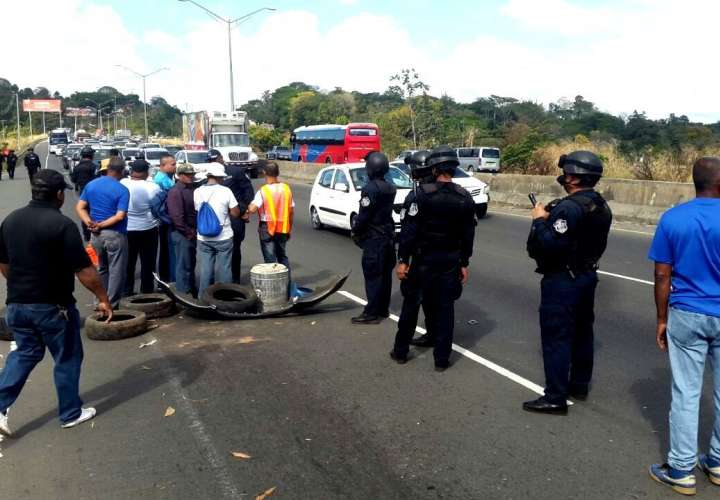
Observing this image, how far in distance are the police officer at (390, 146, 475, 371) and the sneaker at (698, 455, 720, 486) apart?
2253mm

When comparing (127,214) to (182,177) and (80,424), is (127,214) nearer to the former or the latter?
(182,177)

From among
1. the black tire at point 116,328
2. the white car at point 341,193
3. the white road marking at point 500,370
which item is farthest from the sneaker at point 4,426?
the white car at point 341,193

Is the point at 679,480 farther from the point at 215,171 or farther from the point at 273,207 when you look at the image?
the point at 215,171

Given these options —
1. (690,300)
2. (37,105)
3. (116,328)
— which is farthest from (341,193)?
(37,105)

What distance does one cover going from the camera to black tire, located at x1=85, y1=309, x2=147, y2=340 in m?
6.91

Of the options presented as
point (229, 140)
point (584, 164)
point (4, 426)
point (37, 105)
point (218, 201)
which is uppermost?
point (37, 105)

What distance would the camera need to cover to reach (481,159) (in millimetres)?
37062

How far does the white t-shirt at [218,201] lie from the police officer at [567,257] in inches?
165

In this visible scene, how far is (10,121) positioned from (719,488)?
495ft

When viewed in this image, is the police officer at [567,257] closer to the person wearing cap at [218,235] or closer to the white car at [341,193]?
the person wearing cap at [218,235]

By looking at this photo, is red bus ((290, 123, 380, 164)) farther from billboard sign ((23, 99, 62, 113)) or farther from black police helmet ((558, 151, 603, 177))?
billboard sign ((23, 99, 62, 113))

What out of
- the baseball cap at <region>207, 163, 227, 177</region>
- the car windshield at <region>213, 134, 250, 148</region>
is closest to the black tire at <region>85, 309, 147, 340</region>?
the baseball cap at <region>207, 163, 227, 177</region>

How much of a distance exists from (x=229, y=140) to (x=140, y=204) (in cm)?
3380

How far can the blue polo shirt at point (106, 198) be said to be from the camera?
7.47 meters
